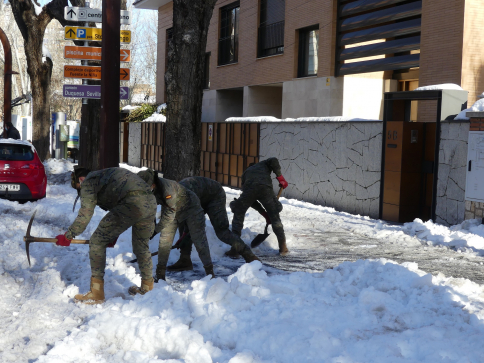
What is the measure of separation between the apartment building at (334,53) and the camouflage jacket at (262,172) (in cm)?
717

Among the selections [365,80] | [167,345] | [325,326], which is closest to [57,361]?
[167,345]

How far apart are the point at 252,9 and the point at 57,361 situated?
1995 centimetres

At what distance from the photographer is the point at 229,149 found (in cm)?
1916

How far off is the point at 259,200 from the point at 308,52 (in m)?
12.4

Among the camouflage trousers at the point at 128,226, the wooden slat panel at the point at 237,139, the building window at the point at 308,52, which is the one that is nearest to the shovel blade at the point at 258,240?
the camouflage trousers at the point at 128,226

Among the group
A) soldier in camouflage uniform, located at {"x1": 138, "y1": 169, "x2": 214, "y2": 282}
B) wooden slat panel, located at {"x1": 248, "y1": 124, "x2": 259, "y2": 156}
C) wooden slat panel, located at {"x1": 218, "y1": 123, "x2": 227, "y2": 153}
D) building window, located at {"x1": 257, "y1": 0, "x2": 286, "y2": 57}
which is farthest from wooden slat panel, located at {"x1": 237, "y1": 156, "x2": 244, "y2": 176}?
soldier in camouflage uniform, located at {"x1": 138, "y1": 169, "x2": 214, "y2": 282}

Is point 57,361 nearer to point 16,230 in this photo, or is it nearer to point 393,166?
point 16,230

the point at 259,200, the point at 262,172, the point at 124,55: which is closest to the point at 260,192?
the point at 259,200

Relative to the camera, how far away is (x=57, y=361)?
4297 mm

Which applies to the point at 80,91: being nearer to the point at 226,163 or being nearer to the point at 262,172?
the point at 262,172

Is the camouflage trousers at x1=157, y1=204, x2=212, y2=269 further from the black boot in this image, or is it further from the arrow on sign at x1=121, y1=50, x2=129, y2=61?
the arrow on sign at x1=121, y1=50, x2=129, y2=61

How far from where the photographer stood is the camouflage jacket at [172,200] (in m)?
6.21

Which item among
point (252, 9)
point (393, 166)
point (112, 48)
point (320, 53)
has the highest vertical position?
point (252, 9)

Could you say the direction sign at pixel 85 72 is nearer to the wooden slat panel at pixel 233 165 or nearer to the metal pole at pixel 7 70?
the wooden slat panel at pixel 233 165
